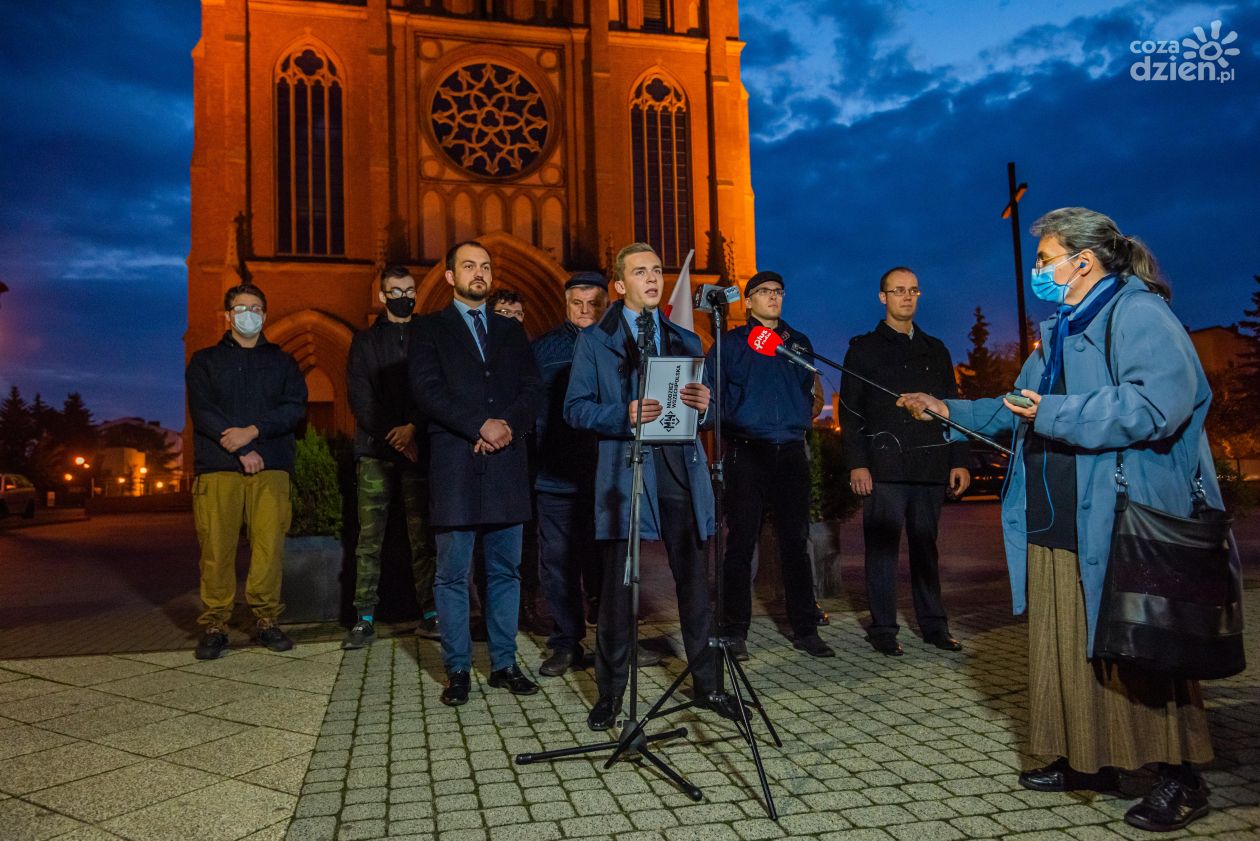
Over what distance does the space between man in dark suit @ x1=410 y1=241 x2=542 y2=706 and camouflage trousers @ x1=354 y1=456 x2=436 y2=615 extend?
1.46 meters

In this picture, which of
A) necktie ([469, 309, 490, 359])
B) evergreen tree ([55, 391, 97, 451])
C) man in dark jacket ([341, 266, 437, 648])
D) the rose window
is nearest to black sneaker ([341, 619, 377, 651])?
man in dark jacket ([341, 266, 437, 648])

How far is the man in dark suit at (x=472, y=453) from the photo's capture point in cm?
446

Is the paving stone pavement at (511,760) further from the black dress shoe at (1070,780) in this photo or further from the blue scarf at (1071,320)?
the blue scarf at (1071,320)

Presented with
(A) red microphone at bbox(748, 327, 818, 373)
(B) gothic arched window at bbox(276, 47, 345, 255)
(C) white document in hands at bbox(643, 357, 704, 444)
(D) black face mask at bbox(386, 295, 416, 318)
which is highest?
(B) gothic arched window at bbox(276, 47, 345, 255)

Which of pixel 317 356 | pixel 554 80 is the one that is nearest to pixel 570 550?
pixel 317 356

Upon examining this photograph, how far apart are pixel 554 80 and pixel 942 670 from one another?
984 inches

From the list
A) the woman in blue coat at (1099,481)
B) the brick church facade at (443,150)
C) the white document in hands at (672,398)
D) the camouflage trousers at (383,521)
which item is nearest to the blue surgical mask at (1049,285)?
the woman in blue coat at (1099,481)

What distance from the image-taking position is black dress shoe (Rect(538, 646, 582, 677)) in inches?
193

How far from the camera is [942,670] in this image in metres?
4.75

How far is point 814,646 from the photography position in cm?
518

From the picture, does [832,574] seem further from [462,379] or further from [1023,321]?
[1023,321]

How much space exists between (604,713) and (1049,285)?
240 cm

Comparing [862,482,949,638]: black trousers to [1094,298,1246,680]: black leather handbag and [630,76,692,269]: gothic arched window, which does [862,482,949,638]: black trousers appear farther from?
[630,76,692,269]: gothic arched window

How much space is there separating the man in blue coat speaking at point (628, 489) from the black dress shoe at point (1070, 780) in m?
1.38
